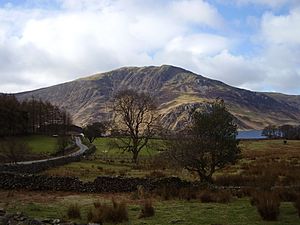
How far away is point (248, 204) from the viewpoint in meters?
19.5

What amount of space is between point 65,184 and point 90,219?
568 inches

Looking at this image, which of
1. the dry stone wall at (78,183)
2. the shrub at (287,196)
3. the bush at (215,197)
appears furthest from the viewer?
the dry stone wall at (78,183)

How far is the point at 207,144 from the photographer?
29.8m

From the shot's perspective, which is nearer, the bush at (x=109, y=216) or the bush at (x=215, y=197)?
the bush at (x=109, y=216)

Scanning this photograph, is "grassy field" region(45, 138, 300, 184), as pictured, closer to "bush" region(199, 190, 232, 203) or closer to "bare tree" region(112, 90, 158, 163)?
"bare tree" region(112, 90, 158, 163)

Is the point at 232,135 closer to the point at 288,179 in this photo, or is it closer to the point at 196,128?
the point at 196,128

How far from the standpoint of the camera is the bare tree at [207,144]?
97.9 ft

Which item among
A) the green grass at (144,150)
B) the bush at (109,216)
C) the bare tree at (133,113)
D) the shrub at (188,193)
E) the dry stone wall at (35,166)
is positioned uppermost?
the bare tree at (133,113)

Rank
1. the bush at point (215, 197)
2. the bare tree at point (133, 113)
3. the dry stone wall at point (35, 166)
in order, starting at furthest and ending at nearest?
the bare tree at point (133, 113) < the dry stone wall at point (35, 166) < the bush at point (215, 197)

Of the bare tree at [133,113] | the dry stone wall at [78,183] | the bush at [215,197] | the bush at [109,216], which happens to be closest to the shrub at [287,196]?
the bush at [215,197]

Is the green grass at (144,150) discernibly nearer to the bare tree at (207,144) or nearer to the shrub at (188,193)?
the bare tree at (207,144)

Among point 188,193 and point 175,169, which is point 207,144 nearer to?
point 188,193

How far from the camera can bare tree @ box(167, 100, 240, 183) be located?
29844 mm

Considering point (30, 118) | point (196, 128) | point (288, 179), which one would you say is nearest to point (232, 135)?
point (196, 128)
